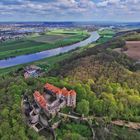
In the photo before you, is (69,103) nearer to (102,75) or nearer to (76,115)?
(76,115)

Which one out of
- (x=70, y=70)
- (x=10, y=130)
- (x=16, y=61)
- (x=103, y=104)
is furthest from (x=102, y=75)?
(x=16, y=61)

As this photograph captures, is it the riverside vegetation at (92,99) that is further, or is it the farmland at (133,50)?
the farmland at (133,50)

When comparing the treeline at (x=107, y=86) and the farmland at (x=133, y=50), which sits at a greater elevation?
the farmland at (x=133, y=50)

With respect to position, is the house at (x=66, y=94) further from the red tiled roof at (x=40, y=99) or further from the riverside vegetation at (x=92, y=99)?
the red tiled roof at (x=40, y=99)

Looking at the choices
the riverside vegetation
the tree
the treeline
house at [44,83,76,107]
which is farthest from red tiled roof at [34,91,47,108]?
the treeline

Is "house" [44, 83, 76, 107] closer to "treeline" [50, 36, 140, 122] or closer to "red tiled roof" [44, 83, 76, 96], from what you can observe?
"red tiled roof" [44, 83, 76, 96]

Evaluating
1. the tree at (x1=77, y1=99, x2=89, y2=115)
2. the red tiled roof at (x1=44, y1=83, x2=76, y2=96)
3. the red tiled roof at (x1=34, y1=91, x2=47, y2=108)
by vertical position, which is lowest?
the tree at (x1=77, y1=99, x2=89, y2=115)

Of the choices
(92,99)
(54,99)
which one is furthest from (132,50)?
(54,99)

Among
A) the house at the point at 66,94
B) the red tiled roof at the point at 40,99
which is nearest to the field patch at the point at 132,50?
the house at the point at 66,94
